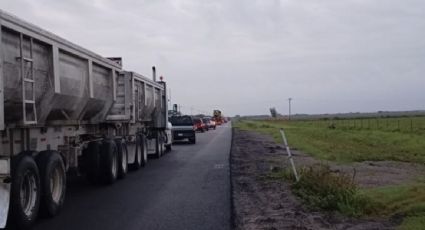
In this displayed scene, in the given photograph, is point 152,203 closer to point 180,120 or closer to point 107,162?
point 107,162

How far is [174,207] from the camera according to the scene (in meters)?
11.2

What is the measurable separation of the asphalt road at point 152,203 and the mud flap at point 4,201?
120cm

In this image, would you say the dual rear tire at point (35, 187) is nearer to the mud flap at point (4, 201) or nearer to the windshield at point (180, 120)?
the mud flap at point (4, 201)

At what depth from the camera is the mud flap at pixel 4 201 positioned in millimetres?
8023

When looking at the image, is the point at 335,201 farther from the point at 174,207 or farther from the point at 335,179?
the point at 174,207

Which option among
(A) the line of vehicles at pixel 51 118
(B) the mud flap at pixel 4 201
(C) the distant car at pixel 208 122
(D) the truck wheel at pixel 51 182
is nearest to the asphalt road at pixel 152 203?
(D) the truck wheel at pixel 51 182

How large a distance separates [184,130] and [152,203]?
1052 inches

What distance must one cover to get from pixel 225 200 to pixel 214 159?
1143 centimetres

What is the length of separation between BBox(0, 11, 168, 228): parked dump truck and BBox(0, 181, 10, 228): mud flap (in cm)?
1

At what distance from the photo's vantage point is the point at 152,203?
462 inches

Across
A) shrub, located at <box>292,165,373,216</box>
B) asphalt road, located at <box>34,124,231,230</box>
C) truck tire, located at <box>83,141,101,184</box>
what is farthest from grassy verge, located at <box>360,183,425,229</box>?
truck tire, located at <box>83,141,101,184</box>

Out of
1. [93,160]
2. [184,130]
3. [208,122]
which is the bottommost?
[93,160]

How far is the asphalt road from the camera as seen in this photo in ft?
31.3

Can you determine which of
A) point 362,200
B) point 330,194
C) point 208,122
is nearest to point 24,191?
point 330,194
